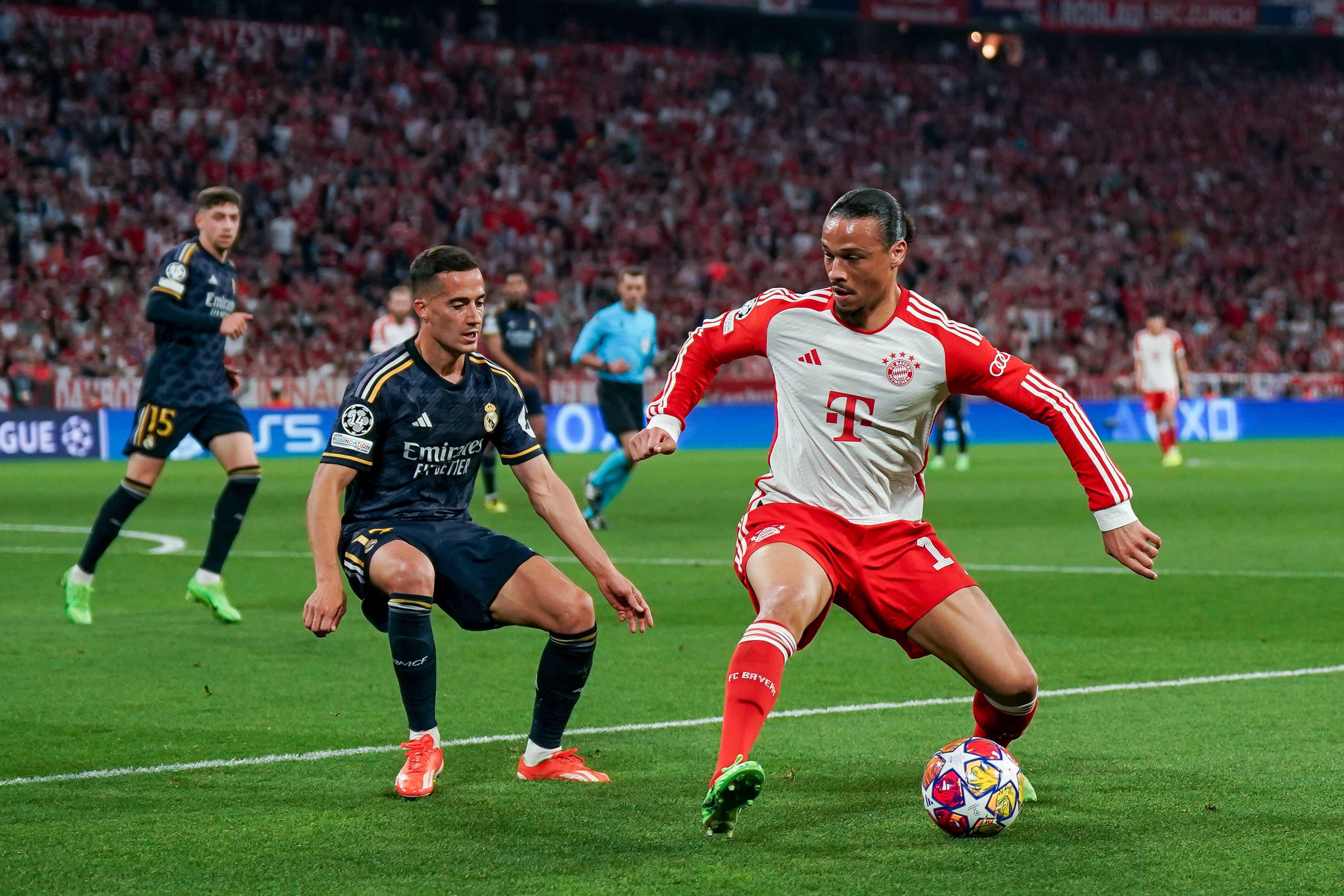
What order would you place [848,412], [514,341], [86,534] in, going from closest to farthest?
[848,412] → [86,534] → [514,341]

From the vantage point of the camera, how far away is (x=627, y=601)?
16.9ft

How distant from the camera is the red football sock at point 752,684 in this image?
440cm

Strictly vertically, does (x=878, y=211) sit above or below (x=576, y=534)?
above

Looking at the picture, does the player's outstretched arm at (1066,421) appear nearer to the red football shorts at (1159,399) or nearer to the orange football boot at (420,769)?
the orange football boot at (420,769)

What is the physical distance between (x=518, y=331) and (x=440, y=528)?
11282mm

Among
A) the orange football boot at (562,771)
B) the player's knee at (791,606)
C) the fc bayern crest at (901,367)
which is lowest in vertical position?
the orange football boot at (562,771)

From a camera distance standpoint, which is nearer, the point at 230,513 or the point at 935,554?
the point at 935,554

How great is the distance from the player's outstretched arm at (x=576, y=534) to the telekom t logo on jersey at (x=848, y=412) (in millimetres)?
790

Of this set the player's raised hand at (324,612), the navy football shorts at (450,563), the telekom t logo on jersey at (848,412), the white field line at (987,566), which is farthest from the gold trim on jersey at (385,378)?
the white field line at (987,566)

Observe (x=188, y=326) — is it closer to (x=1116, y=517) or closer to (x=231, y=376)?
(x=231, y=376)

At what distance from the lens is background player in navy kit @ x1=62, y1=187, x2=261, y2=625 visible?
894 centimetres

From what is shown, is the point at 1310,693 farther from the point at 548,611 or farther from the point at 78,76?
the point at 78,76

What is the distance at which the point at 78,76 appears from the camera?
31.3 meters

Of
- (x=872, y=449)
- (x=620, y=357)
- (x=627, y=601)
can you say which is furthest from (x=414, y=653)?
(x=620, y=357)
